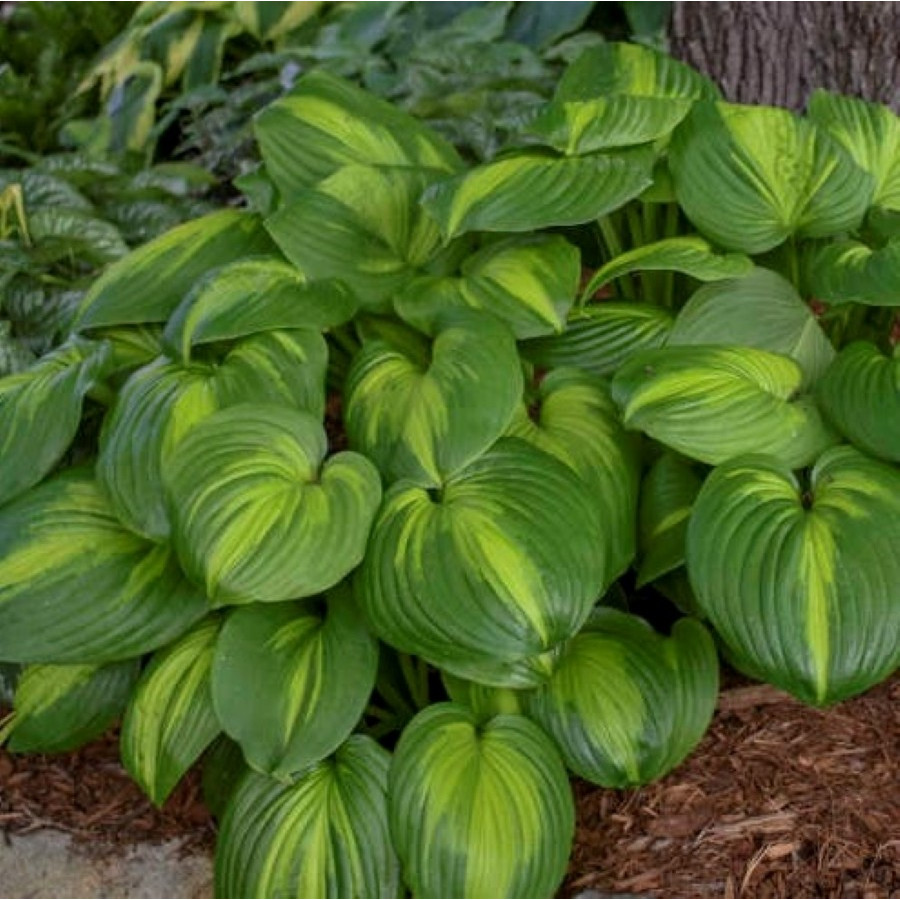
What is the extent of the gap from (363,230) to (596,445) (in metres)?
0.55

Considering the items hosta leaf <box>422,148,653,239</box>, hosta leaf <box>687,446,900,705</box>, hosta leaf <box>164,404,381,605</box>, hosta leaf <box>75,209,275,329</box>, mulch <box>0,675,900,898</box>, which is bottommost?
mulch <box>0,675,900,898</box>

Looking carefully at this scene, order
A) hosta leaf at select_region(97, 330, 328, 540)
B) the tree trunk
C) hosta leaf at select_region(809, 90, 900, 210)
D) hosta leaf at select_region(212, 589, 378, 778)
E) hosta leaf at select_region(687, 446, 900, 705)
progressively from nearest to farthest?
hosta leaf at select_region(687, 446, 900, 705) < hosta leaf at select_region(212, 589, 378, 778) < hosta leaf at select_region(97, 330, 328, 540) < hosta leaf at select_region(809, 90, 900, 210) < the tree trunk

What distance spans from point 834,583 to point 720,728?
1.51 ft

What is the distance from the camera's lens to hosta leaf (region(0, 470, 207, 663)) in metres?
2.01

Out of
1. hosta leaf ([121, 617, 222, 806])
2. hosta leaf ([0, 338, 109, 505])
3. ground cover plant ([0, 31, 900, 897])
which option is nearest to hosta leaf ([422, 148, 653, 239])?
ground cover plant ([0, 31, 900, 897])

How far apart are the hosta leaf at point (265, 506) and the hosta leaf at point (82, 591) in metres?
0.17

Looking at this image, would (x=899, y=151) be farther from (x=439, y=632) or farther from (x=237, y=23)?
(x=237, y=23)

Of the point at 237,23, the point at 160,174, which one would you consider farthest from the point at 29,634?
the point at 237,23

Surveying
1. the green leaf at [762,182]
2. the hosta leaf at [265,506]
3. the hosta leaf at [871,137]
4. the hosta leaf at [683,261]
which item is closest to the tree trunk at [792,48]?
the hosta leaf at [871,137]

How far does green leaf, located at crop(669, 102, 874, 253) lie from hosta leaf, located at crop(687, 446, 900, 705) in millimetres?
463

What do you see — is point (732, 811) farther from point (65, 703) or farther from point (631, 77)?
point (631, 77)

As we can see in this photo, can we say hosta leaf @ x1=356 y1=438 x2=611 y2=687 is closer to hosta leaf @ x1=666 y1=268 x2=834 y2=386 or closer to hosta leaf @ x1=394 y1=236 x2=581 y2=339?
hosta leaf @ x1=394 y1=236 x2=581 y2=339

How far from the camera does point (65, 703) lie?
2188 millimetres

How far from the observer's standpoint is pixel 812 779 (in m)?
2.11
